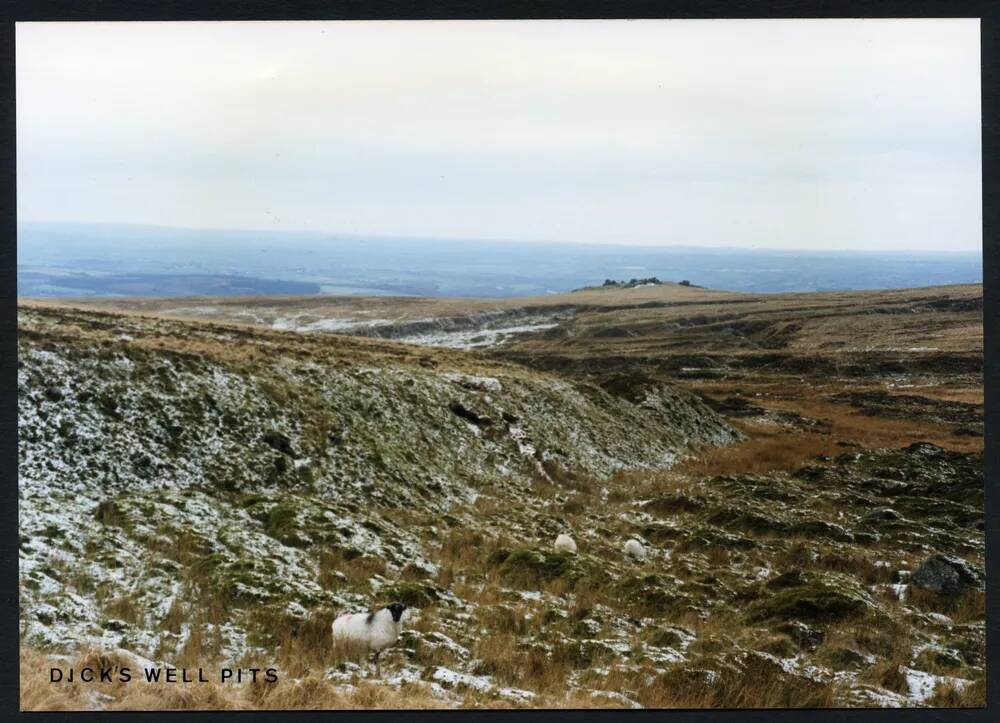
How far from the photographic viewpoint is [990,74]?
10766 millimetres

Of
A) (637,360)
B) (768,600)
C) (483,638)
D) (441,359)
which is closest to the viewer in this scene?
(483,638)

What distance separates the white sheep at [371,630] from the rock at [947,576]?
9.71 m

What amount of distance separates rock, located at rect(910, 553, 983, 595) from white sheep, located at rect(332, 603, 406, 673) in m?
9.71

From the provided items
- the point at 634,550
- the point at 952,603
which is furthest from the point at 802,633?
the point at 634,550

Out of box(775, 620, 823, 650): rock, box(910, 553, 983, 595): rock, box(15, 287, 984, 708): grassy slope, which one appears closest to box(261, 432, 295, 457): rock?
box(15, 287, 984, 708): grassy slope

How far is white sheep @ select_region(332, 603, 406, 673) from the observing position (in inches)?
405

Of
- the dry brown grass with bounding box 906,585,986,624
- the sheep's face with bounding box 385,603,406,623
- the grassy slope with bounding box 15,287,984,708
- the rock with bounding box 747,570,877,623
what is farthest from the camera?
the dry brown grass with bounding box 906,585,986,624

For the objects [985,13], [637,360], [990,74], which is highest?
[985,13]

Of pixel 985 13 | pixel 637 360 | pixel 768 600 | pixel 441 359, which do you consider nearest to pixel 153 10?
pixel 985 13

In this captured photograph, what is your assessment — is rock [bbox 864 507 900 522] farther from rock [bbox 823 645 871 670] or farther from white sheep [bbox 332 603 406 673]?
white sheep [bbox 332 603 406 673]

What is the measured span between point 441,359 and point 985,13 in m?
Result: 20.9

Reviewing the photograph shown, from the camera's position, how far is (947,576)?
44.4ft

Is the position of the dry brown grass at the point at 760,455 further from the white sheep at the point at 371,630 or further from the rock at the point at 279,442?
the white sheep at the point at 371,630

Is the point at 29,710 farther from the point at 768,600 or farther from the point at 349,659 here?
the point at 768,600
